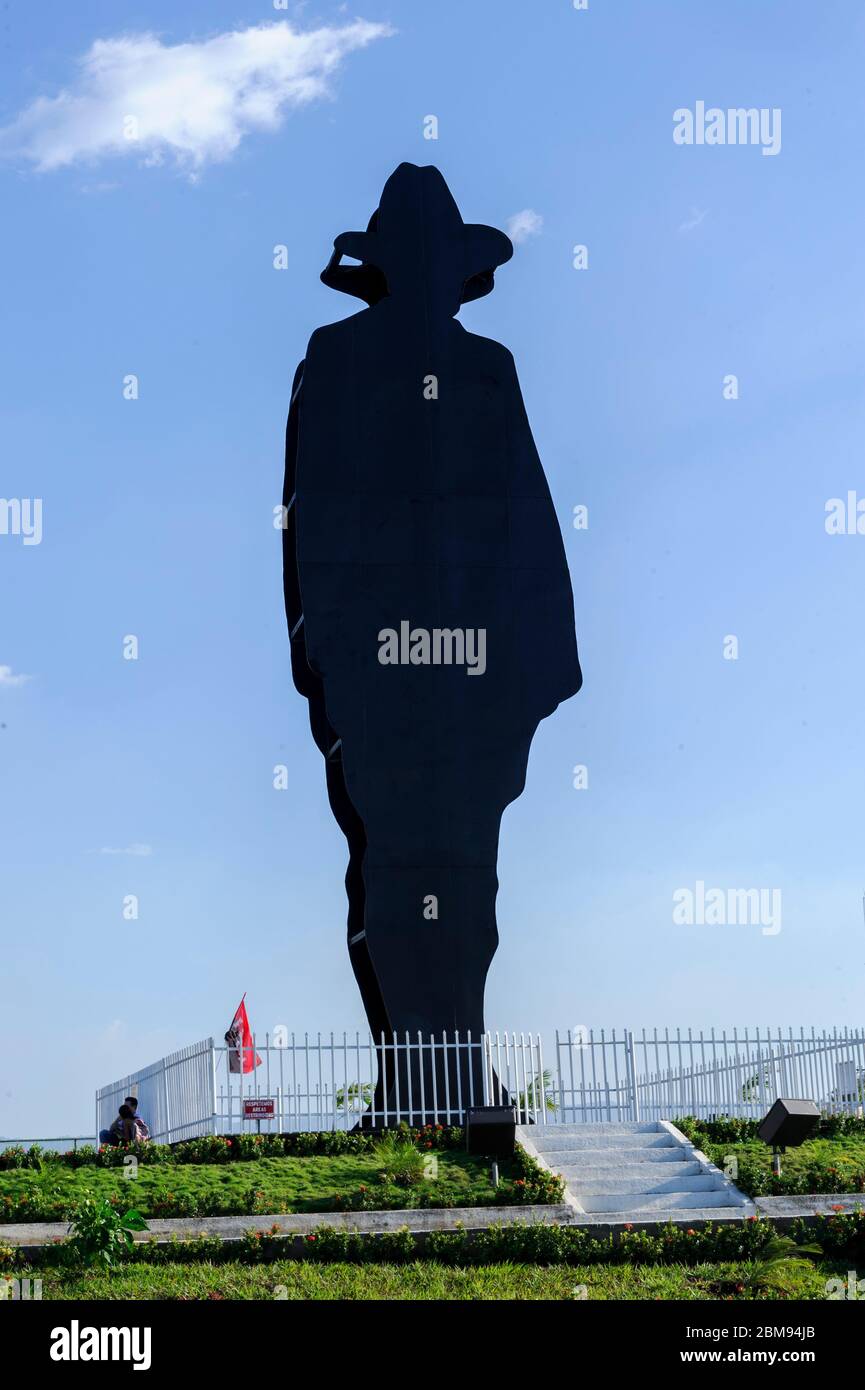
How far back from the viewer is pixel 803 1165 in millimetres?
17984

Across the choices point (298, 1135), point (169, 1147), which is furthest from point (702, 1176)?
point (169, 1147)

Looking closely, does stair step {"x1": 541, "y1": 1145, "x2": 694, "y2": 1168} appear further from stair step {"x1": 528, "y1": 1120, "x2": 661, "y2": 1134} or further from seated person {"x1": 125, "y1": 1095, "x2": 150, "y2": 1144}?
seated person {"x1": 125, "y1": 1095, "x2": 150, "y2": 1144}

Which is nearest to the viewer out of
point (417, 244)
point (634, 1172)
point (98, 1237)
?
point (98, 1237)

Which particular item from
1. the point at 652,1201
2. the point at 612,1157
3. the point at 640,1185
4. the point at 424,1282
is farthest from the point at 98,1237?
the point at 612,1157

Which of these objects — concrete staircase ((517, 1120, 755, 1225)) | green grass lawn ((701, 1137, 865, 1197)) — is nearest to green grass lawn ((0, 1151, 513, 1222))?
concrete staircase ((517, 1120, 755, 1225))

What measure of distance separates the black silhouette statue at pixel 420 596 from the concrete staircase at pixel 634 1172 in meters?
1.76

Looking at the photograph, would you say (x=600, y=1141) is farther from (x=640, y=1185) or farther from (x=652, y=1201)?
(x=652, y=1201)

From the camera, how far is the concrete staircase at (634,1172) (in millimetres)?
16766

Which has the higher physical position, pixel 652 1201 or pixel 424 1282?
pixel 652 1201

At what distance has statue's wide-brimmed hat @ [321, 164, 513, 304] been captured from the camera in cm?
2267

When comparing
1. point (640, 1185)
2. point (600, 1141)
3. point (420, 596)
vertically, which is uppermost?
point (420, 596)

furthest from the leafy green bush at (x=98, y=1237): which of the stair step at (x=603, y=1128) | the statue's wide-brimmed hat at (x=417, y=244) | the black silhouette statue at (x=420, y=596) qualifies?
the statue's wide-brimmed hat at (x=417, y=244)

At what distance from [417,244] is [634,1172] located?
464 inches

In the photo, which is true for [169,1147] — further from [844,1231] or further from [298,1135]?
[844,1231]
